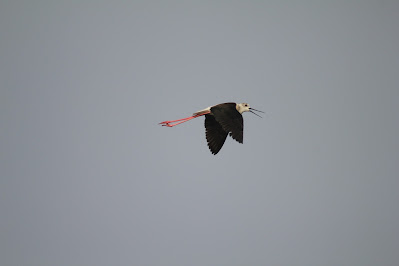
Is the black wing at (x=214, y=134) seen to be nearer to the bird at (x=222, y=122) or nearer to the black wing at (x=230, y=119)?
the bird at (x=222, y=122)

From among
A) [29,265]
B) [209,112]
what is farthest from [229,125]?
[29,265]

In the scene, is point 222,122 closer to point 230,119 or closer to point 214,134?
point 230,119

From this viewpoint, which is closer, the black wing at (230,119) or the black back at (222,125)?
the black wing at (230,119)

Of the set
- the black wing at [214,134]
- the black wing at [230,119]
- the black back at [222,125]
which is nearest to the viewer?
the black wing at [230,119]

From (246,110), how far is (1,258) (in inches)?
5195

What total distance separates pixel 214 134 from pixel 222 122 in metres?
2.46

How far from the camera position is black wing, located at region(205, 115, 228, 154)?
2200 centimetres

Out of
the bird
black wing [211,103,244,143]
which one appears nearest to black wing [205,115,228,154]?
the bird

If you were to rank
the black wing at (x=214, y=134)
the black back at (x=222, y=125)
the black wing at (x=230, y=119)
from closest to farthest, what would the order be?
the black wing at (x=230, y=119) → the black back at (x=222, y=125) → the black wing at (x=214, y=134)

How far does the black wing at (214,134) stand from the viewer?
22000mm

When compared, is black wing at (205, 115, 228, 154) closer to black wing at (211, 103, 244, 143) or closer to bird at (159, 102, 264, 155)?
bird at (159, 102, 264, 155)

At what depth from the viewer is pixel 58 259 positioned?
5960 inches

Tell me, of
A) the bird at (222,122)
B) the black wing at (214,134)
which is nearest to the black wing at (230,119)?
the bird at (222,122)

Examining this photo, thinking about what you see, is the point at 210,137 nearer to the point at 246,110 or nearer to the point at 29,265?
the point at 246,110
